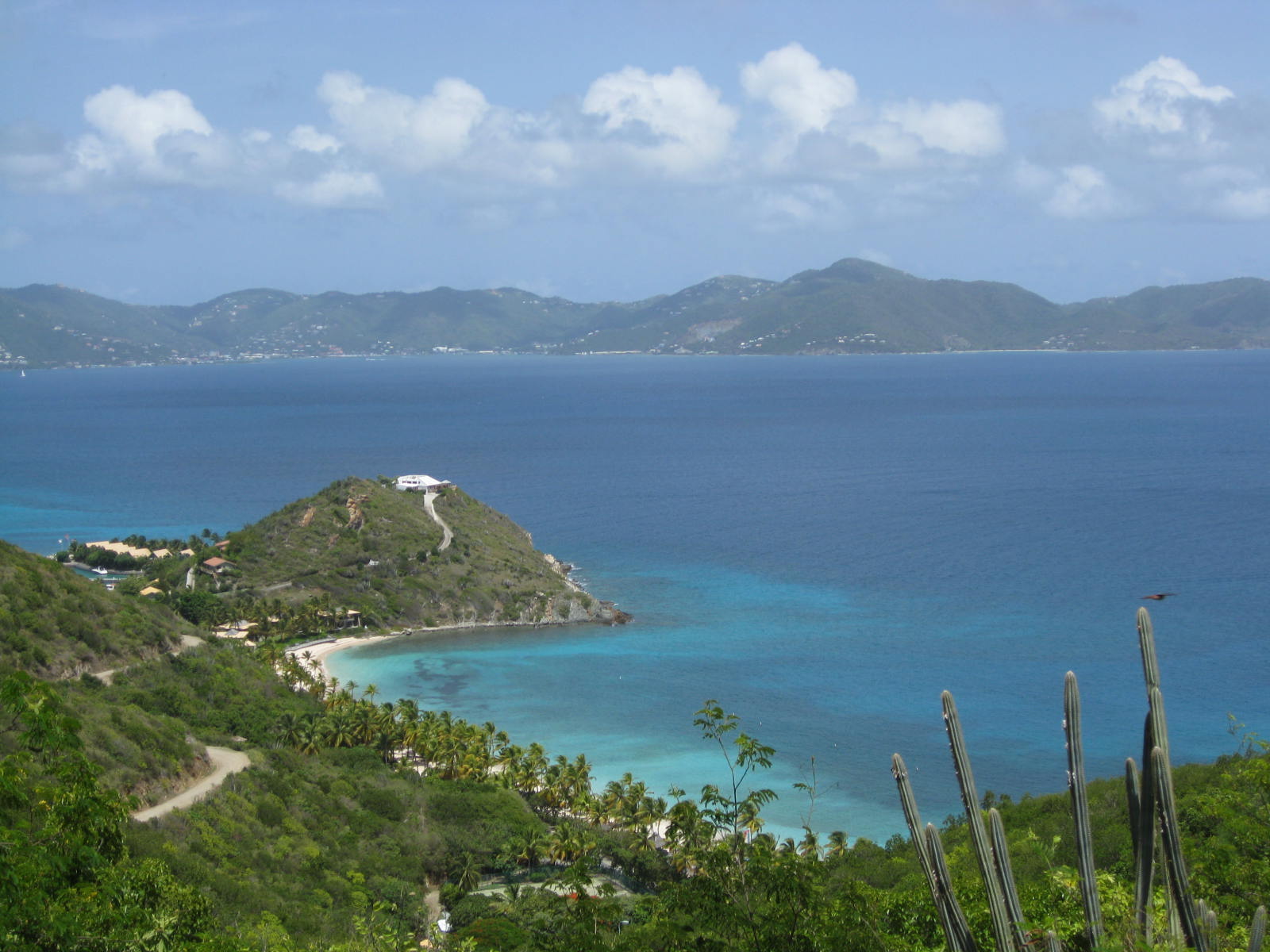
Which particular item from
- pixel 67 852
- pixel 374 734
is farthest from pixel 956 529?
pixel 67 852

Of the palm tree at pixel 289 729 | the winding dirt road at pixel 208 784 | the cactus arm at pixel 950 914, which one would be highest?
the cactus arm at pixel 950 914

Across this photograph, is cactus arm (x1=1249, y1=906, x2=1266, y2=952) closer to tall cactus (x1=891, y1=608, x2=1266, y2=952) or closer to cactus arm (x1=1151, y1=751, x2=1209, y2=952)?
tall cactus (x1=891, y1=608, x2=1266, y2=952)

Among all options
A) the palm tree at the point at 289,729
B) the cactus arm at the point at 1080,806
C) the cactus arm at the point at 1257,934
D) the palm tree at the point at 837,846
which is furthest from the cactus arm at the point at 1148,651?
the palm tree at the point at 289,729

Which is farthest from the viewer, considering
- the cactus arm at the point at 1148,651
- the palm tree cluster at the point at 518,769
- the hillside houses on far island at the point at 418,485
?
the hillside houses on far island at the point at 418,485

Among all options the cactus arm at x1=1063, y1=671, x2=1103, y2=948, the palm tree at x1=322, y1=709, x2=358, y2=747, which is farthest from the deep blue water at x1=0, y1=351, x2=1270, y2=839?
the cactus arm at x1=1063, y1=671, x2=1103, y2=948

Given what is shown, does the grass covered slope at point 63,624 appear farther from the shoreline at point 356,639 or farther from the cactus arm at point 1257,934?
the cactus arm at point 1257,934

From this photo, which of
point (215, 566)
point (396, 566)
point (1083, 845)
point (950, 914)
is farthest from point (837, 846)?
point (215, 566)
